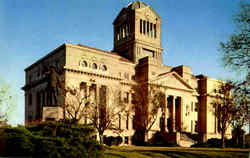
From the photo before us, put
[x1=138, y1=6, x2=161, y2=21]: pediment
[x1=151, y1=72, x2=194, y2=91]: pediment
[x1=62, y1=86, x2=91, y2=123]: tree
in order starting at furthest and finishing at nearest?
[x1=138, y1=6, x2=161, y2=21]: pediment
[x1=151, y1=72, x2=194, y2=91]: pediment
[x1=62, y1=86, x2=91, y2=123]: tree

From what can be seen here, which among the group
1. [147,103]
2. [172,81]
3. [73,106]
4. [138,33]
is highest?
[138,33]

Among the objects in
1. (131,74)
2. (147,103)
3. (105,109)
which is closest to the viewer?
(105,109)

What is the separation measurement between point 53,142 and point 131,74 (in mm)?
41836

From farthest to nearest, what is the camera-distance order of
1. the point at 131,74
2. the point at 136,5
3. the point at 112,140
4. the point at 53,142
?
the point at 136,5
the point at 131,74
the point at 112,140
the point at 53,142

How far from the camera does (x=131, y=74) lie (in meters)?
59.3

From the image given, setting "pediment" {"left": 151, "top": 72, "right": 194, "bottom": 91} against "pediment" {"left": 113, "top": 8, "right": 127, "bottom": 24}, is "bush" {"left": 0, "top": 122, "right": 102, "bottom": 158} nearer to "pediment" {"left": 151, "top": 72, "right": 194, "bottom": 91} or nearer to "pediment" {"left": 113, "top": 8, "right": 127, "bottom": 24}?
"pediment" {"left": 151, "top": 72, "right": 194, "bottom": 91}

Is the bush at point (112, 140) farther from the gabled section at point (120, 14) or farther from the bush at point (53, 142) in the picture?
the gabled section at point (120, 14)

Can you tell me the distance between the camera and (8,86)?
69.4 ft

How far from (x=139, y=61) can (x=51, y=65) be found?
18.5 meters

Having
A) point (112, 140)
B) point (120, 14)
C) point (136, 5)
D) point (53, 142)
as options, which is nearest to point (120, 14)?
point (120, 14)

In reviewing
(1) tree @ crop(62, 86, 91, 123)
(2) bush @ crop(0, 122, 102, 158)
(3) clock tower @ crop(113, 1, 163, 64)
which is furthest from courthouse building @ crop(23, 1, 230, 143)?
(2) bush @ crop(0, 122, 102, 158)

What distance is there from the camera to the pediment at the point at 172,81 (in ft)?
180

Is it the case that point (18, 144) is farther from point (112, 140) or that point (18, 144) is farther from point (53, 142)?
point (112, 140)

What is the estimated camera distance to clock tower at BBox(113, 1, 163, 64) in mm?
67500
